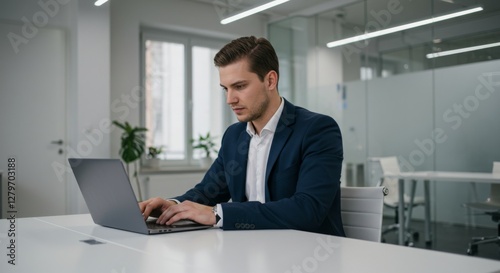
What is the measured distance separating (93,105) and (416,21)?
13.5 feet

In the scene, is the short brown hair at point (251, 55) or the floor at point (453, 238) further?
the floor at point (453, 238)

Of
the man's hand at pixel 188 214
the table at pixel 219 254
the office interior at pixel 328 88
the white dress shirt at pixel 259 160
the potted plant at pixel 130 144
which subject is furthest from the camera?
the potted plant at pixel 130 144

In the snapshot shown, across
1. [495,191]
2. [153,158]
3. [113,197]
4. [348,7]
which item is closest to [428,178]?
[495,191]

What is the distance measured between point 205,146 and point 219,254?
6.09 metres

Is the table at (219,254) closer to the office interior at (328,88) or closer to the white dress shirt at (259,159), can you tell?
the white dress shirt at (259,159)

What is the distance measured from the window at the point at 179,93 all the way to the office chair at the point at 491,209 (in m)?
4.15

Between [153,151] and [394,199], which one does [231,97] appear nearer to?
[394,199]

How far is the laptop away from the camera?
1400 millimetres

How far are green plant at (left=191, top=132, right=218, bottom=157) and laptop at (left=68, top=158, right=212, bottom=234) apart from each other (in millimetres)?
5434

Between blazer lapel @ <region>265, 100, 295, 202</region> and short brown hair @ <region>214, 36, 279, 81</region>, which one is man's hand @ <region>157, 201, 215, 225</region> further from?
short brown hair @ <region>214, 36, 279, 81</region>

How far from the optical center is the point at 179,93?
291 inches

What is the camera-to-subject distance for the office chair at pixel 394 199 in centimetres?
541

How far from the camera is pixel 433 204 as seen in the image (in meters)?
5.36

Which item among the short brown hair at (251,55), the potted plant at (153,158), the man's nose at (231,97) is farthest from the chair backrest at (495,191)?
the potted plant at (153,158)
